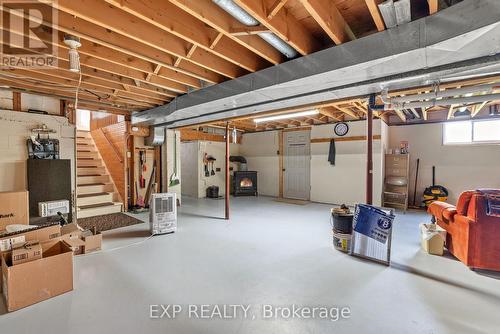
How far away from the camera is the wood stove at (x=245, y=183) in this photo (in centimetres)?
870

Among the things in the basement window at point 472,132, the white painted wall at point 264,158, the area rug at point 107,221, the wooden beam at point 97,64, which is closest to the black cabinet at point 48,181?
the area rug at point 107,221

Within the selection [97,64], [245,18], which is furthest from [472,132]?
[97,64]

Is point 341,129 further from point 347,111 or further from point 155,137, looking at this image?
point 155,137

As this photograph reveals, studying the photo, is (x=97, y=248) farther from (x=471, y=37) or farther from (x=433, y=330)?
(x=471, y=37)

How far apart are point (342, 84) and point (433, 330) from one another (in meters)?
2.57

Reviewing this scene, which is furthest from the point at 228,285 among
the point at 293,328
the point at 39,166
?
the point at 39,166

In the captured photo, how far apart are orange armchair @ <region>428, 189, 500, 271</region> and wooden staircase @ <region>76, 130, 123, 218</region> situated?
267 inches

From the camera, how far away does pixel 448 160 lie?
20.1 ft

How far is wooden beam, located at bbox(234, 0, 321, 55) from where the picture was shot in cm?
182

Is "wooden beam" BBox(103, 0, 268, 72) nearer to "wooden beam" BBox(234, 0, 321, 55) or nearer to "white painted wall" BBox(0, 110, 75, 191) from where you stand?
"wooden beam" BBox(234, 0, 321, 55)

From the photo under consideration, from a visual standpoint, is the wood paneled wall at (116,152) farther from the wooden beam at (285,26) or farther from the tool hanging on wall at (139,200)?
the wooden beam at (285,26)

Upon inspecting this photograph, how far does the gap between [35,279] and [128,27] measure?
2636mm

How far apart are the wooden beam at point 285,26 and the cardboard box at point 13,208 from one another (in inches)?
161

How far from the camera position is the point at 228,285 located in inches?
99.6
